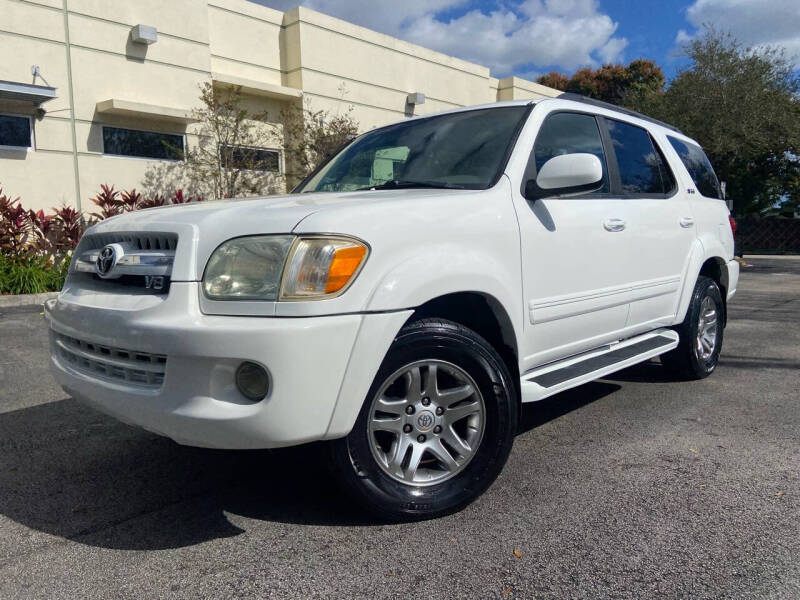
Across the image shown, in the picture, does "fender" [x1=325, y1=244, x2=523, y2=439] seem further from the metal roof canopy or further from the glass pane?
the metal roof canopy

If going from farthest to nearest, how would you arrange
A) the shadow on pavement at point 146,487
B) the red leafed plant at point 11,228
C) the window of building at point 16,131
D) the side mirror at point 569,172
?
1. the window of building at point 16,131
2. the red leafed plant at point 11,228
3. the side mirror at point 569,172
4. the shadow on pavement at point 146,487

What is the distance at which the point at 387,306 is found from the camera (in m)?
2.49

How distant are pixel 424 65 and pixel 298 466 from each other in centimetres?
1758

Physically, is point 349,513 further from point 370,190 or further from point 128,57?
point 128,57

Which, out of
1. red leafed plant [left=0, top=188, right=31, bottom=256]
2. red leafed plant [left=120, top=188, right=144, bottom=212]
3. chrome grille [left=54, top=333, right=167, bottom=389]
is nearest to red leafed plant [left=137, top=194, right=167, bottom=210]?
red leafed plant [left=120, top=188, right=144, bottom=212]

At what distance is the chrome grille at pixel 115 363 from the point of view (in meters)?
2.46

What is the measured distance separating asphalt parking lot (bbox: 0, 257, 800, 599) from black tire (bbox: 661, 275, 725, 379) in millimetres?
721

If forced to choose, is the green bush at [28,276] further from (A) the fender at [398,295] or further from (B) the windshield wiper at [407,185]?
(A) the fender at [398,295]

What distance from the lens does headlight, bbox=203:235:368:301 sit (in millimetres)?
2369

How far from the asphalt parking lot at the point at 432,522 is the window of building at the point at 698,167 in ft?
Answer: 6.05

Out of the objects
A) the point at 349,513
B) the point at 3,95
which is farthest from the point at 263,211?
the point at 3,95

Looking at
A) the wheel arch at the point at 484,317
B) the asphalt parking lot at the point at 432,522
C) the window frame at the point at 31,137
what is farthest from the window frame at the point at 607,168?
the window frame at the point at 31,137

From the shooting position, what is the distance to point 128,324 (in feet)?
8.16

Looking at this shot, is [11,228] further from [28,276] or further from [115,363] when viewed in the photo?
[115,363]
